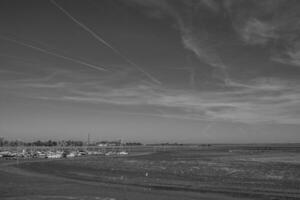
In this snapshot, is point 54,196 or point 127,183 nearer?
point 54,196

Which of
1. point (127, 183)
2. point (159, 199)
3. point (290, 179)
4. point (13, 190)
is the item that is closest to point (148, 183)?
point (127, 183)

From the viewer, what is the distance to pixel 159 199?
97.7ft

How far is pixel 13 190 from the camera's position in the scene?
3406 centimetres

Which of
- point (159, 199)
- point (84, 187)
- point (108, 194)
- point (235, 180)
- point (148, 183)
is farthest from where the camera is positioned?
point (235, 180)

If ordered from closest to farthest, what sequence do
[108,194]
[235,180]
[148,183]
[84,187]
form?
[108,194], [84,187], [148,183], [235,180]

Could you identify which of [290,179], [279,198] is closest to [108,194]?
[279,198]

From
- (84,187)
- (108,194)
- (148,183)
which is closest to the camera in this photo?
(108,194)

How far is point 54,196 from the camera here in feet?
101

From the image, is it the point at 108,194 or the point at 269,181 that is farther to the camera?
the point at 269,181

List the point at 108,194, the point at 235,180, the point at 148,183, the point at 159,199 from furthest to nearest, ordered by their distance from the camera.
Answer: the point at 235,180
the point at 148,183
the point at 108,194
the point at 159,199

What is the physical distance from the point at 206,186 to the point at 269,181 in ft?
33.3

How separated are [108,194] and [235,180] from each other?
61.3 ft

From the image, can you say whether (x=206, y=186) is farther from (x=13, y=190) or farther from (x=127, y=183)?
(x=13, y=190)

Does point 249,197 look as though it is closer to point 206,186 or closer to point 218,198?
point 218,198
